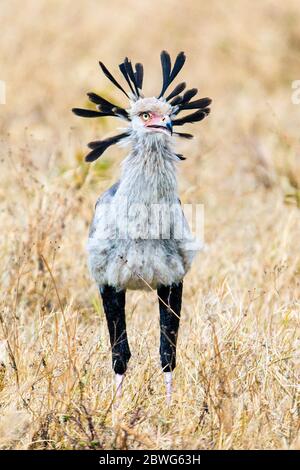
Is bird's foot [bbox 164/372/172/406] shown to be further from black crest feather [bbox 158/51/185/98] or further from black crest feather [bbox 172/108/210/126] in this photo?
black crest feather [bbox 158/51/185/98]

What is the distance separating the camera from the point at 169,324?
3.36 metres

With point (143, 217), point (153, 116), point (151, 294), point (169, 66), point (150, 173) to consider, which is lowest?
point (151, 294)

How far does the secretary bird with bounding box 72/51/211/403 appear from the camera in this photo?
3.12m

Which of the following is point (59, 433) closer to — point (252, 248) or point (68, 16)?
point (252, 248)

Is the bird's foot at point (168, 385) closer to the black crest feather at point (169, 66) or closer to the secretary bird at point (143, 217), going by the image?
the secretary bird at point (143, 217)

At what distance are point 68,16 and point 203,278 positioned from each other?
7.15 m

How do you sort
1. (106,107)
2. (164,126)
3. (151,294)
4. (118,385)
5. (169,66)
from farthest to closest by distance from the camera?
(151,294), (169,66), (118,385), (106,107), (164,126)

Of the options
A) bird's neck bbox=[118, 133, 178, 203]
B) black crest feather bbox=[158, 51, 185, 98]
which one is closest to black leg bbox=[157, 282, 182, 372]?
bird's neck bbox=[118, 133, 178, 203]

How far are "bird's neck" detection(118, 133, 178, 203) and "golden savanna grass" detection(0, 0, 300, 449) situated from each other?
60 centimetres

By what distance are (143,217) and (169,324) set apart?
1.70 ft

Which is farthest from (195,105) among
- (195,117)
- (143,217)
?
(143,217)

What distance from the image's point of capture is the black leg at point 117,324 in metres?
3.31

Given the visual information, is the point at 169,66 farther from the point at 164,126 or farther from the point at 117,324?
the point at 117,324

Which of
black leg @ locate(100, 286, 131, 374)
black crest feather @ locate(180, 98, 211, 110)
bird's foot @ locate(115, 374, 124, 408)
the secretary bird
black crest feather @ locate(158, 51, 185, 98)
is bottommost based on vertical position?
bird's foot @ locate(115, 374, 124, 408)
